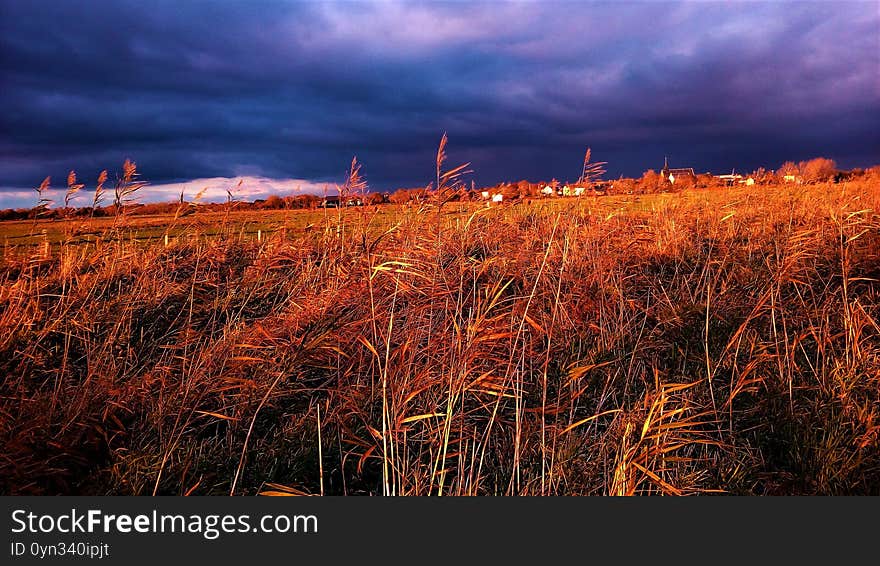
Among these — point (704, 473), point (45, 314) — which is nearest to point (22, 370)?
point (45, 314)

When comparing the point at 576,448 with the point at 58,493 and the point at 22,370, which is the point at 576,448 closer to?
the point at 58,493

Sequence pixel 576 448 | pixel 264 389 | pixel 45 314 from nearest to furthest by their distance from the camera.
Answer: pixel 576 448 < pixel 264 389 < pixel 45 314

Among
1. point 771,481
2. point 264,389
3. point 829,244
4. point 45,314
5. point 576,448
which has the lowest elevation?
point 771,481

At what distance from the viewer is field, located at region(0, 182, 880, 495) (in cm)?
322

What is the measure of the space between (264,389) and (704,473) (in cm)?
309

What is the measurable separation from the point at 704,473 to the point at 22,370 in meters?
5.64

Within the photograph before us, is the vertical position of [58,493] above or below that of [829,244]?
below

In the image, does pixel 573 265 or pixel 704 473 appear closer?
pixel 704 473

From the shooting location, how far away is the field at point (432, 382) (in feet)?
10.6

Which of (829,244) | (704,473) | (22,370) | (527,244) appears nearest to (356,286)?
(527,244)

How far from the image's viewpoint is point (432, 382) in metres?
3.33

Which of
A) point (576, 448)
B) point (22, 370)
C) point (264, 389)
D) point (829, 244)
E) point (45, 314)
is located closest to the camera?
point (576, 448)

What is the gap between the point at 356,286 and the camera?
592 centimetres

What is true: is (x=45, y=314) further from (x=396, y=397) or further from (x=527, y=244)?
(x=527, y=244)
